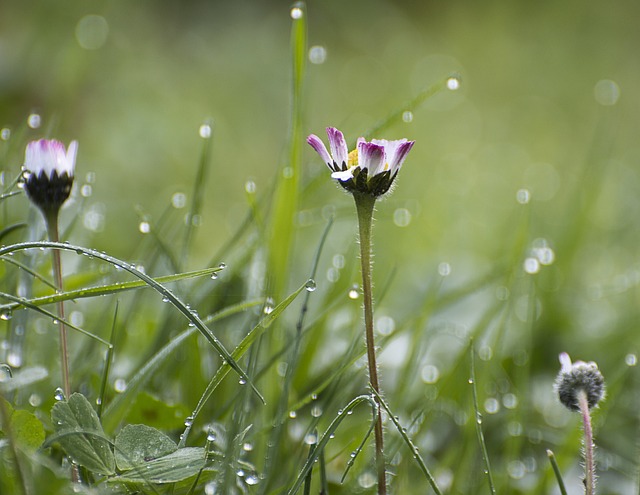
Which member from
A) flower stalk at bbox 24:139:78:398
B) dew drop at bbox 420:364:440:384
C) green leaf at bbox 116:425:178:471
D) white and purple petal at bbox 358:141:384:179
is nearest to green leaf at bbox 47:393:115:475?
green leaf at bbox 116:425:178:471

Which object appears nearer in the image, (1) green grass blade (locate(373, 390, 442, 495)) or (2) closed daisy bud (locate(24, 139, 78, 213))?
(1) green grass blade (locate(373, 390, 442, 495))

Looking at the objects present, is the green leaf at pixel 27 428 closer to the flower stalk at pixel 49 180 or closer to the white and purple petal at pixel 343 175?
the flower stalk at pixel 49 180

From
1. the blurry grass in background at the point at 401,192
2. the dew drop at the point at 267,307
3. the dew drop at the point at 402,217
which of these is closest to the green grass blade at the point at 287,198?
the blurry grass in background at the point at 401,192

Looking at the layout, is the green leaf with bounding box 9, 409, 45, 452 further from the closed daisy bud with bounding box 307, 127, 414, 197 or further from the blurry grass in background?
the closed daisy bud with bounding box 307, 127, 414, 197

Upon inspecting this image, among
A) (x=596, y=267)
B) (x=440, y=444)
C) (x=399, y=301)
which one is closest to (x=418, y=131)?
(x=596, y=267)

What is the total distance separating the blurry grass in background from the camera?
3.55ft

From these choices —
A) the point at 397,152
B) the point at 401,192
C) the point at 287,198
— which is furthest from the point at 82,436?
the point at 401,192

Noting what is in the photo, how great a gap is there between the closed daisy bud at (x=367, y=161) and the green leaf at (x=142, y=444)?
0.30 metres

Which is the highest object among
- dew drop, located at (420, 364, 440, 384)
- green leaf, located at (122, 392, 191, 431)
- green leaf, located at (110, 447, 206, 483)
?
dew drop, located at (420, 364, 440, 384)

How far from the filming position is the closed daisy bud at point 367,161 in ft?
2.33

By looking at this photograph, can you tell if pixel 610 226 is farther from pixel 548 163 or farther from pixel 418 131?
pixel 418 131

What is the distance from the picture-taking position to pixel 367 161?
72 centimetres

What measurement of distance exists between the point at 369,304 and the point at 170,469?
229 mm

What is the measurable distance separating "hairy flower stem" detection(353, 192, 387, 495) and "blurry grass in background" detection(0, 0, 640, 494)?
0.41 feet
